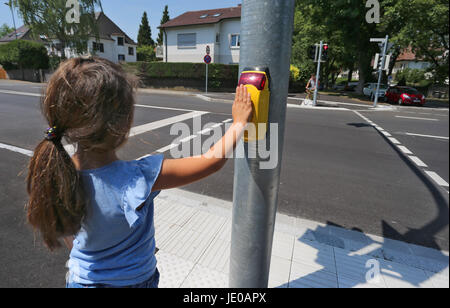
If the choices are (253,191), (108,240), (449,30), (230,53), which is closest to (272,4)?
(449,30)

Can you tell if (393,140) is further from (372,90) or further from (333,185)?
(372,90)

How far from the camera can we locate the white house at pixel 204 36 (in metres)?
27.2

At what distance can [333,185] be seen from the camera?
4.40m

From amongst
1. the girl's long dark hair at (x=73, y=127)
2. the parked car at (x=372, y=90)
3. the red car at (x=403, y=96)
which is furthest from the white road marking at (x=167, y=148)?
the parked car at (x=372, y=90)

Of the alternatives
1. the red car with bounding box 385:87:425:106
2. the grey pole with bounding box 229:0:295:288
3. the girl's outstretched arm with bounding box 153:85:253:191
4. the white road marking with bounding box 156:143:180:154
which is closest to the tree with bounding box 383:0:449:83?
the grey pole with bounding box 229:0:295:288

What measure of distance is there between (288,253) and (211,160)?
180cm

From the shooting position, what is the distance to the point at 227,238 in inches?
111

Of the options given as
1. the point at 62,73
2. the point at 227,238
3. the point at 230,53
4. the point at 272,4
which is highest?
the point at 230,53

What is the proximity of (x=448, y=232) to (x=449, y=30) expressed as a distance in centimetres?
45

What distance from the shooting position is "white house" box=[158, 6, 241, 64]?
2723cm

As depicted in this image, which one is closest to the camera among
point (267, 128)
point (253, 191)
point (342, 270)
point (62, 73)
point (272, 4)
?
point (62, 73)

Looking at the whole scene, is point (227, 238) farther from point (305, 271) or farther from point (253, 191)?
point (253, 191)
